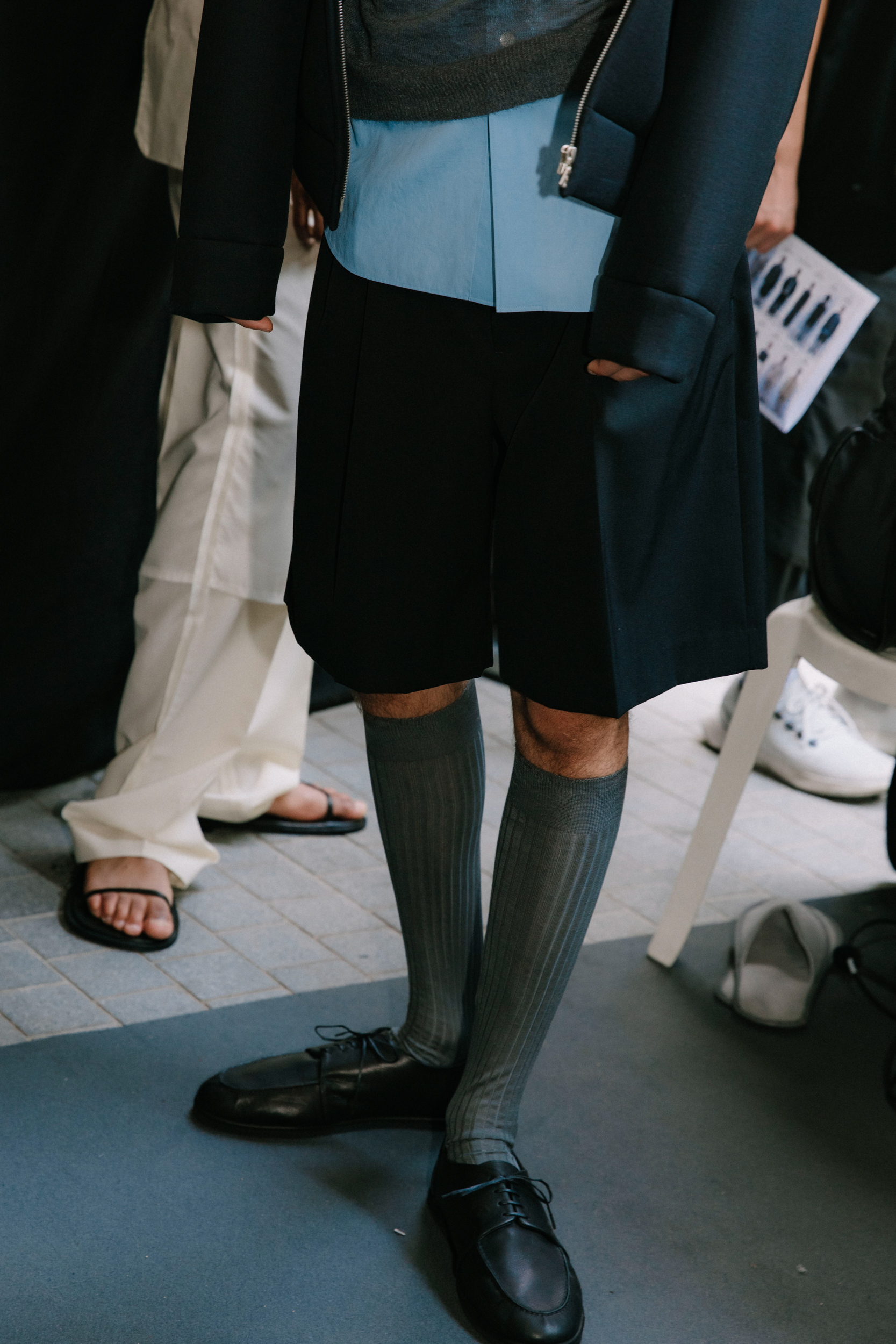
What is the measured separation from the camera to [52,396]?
182 centimetres

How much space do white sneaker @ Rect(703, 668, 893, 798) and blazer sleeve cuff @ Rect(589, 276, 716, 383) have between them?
1522mm

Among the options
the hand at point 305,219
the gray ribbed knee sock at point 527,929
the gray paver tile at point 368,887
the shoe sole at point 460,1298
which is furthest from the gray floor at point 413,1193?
the hand at point 305,219

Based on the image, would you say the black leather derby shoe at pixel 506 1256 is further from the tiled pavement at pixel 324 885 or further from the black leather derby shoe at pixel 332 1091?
the tiled pavement at pixel 324 885

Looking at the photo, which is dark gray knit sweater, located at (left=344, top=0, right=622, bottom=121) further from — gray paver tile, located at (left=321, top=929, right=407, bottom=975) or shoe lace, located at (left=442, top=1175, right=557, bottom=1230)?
gray paver tile, located at (left=321, top=929, right=407, bottom=975)

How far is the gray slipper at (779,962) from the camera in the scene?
5.31ft

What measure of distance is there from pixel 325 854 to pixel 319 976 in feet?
1.13

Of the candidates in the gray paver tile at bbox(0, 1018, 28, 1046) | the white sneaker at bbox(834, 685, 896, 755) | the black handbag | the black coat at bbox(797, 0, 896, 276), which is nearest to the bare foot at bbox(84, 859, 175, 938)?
the gray paver tile at bbox(0, 1018, 28, 1046)

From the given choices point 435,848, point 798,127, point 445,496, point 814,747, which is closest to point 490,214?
point 445,496

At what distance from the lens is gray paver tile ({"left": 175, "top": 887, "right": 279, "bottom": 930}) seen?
66.6 inches

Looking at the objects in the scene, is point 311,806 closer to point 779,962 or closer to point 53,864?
point 53,864

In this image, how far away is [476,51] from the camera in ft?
2.99

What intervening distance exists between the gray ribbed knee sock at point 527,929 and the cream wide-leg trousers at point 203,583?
26.4 inches

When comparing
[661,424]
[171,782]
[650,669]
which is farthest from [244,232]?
[171,782]

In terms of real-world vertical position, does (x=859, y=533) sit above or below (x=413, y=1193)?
above
